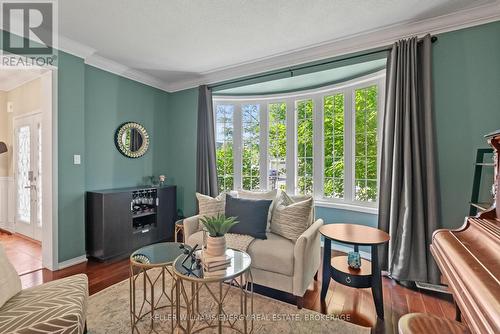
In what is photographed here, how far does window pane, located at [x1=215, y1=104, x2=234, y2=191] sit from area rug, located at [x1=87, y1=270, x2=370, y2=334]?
2.22 metres

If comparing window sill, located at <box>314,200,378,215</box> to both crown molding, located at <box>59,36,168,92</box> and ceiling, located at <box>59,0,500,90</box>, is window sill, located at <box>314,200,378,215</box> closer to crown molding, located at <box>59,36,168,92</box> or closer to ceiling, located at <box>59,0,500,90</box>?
ceiling, located at <box>59,0,500,90</box>

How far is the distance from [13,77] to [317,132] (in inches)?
193

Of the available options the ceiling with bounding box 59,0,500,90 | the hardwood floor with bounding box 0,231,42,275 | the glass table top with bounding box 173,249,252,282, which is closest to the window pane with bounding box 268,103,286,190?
the ceiling with bounding box 59,0,500,90

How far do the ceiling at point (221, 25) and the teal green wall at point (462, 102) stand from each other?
31 cm

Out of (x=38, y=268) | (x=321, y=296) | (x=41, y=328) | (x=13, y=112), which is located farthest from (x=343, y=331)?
(x=13, y=112)

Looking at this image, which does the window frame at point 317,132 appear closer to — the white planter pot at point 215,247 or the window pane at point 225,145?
the window pane at point 225,145

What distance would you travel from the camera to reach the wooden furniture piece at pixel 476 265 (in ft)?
2.49

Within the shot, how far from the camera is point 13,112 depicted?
411cm

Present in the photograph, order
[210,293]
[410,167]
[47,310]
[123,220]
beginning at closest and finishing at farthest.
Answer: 1. [47,310]
2. [210,293]
3. [410,167]
4. [123,220]

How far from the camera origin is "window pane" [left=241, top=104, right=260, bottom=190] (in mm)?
4070

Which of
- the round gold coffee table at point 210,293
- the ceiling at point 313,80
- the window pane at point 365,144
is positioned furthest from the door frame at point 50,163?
the window pane at point 365,144

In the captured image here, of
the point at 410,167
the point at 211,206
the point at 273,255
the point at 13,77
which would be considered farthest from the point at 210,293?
the point at 13,77

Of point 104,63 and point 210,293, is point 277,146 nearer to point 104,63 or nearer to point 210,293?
point 210,293

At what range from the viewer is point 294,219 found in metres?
2.32
